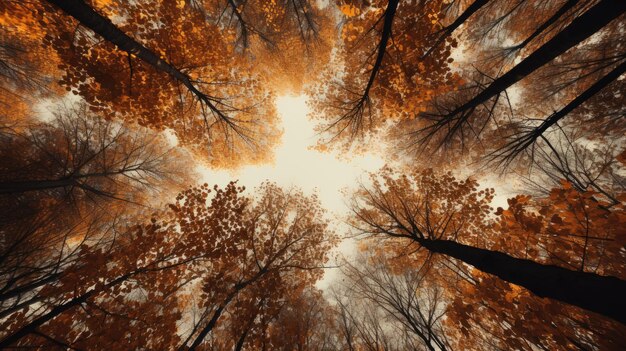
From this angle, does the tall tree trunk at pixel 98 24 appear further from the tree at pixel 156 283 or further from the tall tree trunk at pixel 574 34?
the tall tree trunk at pixel 574 34

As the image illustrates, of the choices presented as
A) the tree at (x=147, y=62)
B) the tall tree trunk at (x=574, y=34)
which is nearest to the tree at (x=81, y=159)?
the tree at (x=147, y=62)

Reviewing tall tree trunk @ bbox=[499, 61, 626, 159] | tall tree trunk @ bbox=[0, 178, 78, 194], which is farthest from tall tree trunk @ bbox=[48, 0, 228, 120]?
tall tree trunk @ bbox=[499, 61, 626, 159]

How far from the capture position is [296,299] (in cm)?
924

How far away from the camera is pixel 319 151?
793 centimetres

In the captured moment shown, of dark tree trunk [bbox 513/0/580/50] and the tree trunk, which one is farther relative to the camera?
dark tree trunk [bbox 513/0/580/50]

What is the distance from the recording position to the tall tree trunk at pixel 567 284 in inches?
60.2

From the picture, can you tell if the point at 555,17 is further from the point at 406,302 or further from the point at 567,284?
the point at 406,302

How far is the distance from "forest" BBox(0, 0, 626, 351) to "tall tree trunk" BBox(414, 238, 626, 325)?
0.6 inches

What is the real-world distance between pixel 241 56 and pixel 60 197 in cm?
945

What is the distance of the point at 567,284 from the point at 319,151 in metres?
6.77

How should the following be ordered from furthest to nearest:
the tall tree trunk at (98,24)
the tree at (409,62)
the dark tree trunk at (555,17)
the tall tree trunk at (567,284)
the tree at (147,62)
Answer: the tree at (147,62) → the tree at (409,62) → the dark tree trunk at (555,17) → the tall tree trunk at (98,24) → the tall tree trunk at (567,284)

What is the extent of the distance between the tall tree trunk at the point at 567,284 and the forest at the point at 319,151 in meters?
0.02

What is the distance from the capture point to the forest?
135 inches

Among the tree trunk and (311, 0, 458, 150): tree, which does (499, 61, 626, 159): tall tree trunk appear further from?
(311, 0, 458, 150): tree
